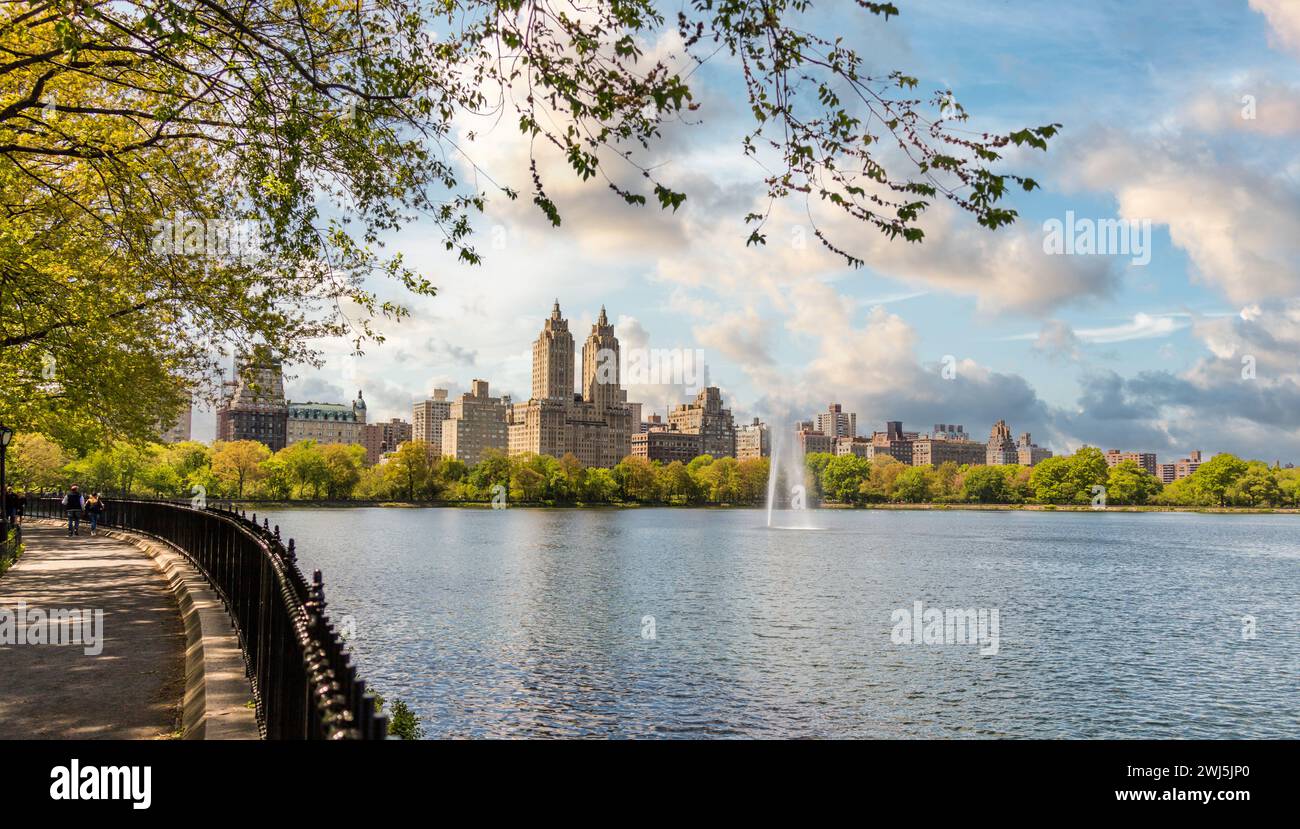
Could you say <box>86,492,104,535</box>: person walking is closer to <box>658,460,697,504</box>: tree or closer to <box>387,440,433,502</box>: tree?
<box>387,440,433,502</box>: tree

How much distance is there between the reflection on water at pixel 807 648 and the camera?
787 inches

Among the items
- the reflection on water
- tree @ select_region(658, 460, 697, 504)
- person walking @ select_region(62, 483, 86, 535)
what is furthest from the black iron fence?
tree @ select_region(658, 460, 697, 504)

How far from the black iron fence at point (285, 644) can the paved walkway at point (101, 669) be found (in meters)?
0.94

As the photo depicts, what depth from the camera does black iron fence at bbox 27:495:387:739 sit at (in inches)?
194

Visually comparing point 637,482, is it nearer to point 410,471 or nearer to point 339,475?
point 410,471

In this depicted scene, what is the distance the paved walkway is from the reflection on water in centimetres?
578

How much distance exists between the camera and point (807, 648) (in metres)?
27.4

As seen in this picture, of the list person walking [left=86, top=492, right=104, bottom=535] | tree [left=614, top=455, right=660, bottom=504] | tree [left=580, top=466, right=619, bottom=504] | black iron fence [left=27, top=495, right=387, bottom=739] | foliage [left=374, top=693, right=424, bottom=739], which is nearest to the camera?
black iron fence [left=27, top=495, right=387, bottom=739]

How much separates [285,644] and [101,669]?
232 inches

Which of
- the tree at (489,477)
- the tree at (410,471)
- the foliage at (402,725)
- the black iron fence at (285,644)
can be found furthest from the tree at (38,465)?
the black iron fence at (285,644)

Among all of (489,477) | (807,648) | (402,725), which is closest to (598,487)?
(489,477)

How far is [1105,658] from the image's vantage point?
88.6 ft
